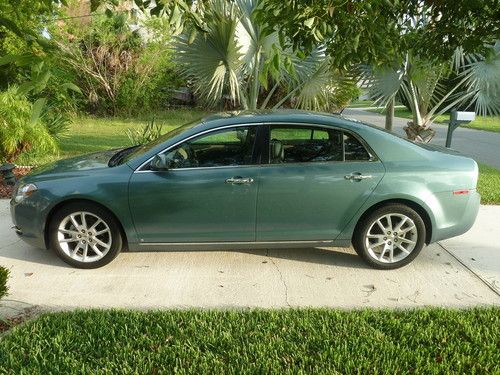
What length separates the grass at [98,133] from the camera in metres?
10.4

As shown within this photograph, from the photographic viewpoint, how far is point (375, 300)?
3.98 meters

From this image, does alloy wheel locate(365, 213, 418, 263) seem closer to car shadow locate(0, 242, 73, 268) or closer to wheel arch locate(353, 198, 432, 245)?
wheel arch locate(353, 198, 432, 245)

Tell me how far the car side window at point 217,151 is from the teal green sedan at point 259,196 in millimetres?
11

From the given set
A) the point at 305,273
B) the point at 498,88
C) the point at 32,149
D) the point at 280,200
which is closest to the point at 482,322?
the point at 305,273

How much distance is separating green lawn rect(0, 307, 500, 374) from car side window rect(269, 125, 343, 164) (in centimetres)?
151

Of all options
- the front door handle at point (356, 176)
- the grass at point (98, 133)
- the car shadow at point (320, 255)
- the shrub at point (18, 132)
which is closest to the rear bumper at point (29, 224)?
the car shadow at point (320, 255)

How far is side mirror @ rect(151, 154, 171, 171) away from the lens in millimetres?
4340

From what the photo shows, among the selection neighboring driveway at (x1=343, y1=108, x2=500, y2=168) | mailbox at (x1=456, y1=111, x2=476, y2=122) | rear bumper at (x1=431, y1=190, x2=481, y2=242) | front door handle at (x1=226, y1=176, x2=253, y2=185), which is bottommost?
neighboring driveway at (x1=343, y1=108, x2=500, y2=168)

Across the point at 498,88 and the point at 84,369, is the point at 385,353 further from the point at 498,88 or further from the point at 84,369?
the point at 498,88

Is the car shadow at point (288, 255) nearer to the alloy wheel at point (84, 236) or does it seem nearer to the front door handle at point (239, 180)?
the alloy wheel at point (84, 236)

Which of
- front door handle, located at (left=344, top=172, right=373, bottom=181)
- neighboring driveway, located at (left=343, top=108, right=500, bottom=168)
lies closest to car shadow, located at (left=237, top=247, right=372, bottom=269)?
front door handle, located at (left=344, top=172, right=373, bottom=181)

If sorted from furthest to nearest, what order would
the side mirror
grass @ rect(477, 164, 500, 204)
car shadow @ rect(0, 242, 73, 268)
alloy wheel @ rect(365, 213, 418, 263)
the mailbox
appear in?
grass @ rect(477, 164, 500, 204), the mailbox, car shadow @ rect(0, 242, 73, 268), alloy wheel @ rect(365, 213, 418, 263), the side mirror

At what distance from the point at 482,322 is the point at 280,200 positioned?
1916 mm

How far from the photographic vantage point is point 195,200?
4.37 metres
